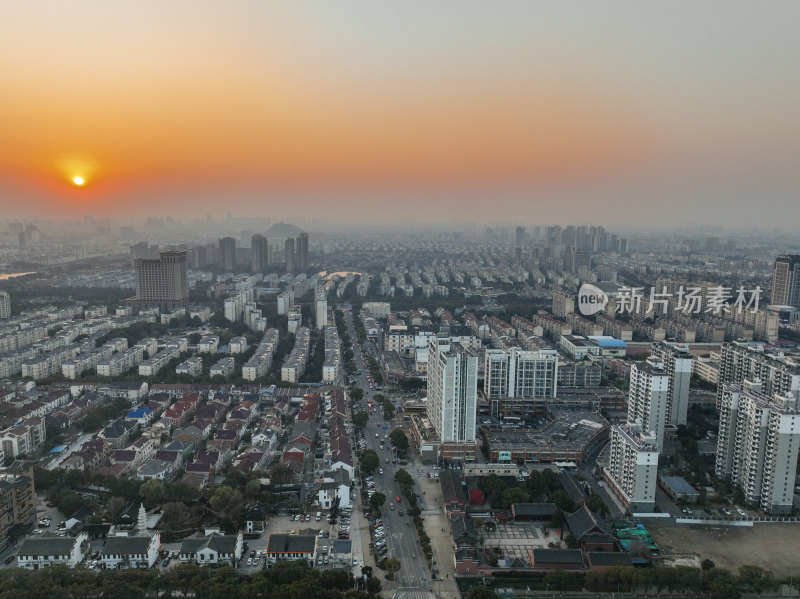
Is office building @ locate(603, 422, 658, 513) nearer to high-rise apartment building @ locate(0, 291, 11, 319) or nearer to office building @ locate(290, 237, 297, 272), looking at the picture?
high-rise apartment building @ locate(0, 291, 11, 319)

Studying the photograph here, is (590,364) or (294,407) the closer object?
(294,407)

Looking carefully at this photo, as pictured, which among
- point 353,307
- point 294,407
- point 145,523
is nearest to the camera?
point 145,523

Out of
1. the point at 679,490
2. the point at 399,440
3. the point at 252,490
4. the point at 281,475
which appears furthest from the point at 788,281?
the point at 252,490

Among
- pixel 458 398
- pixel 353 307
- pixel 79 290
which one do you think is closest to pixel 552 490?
pixel 458 398

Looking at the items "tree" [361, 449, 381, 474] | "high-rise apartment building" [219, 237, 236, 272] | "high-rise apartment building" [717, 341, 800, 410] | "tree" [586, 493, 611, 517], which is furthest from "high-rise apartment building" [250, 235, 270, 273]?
"tree" [586, 493, 611, 517]

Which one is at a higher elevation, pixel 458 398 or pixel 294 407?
pixel 458 398

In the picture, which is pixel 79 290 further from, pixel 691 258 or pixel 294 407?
pixel 691 258

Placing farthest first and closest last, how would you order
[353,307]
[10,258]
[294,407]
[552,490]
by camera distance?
[10,258] < [353,307] < [294,407] < [552,490]
